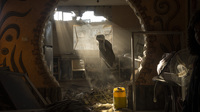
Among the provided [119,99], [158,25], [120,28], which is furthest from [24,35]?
[120,28]

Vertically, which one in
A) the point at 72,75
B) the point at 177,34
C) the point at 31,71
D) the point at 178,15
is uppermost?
the point at 178,15

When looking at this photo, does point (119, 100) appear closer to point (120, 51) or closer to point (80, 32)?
point (120, 51)

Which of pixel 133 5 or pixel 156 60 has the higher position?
pixel 133 5

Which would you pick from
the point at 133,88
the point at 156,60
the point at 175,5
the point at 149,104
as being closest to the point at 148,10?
the point at 175,5

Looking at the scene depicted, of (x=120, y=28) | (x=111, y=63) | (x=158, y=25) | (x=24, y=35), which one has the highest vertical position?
(x=120, y=28)

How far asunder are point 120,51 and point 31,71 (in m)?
6.36

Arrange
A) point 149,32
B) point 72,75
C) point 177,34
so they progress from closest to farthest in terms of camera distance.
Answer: point 149,32
point 177,34
point 72,75

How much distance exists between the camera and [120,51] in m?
10.2

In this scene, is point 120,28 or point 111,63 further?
point 120,28

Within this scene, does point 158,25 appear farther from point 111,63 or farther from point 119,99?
point 111,63

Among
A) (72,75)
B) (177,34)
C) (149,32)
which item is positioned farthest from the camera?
(72,75)

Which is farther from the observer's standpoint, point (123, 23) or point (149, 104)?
point (123, 23)

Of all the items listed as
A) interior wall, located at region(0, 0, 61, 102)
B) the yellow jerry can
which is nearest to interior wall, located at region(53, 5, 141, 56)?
A: the yellow jerry can

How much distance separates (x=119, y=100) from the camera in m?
4.65
